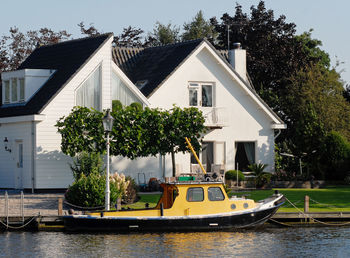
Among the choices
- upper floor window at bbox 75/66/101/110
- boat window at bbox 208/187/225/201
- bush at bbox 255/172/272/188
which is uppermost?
upper floor window at bbox 75/66/101/110

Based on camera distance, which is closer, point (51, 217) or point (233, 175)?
point (51, 217)

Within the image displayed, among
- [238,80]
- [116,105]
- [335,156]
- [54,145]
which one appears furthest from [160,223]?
[335,156]

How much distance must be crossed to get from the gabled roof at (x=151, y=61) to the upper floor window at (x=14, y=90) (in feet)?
21.7

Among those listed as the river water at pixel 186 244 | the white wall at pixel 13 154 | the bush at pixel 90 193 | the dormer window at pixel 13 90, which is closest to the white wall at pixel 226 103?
the dormer window at pixel 13 90

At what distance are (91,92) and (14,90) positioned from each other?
14.5 ft

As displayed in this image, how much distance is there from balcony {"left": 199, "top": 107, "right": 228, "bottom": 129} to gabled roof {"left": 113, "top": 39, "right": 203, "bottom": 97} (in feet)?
9.97

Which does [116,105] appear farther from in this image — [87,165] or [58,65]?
[87,165]

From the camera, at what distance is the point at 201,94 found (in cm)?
4756

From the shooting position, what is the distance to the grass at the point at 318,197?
34094 mm

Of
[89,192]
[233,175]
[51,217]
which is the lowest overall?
[51,217]

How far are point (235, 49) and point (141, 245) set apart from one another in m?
25.4

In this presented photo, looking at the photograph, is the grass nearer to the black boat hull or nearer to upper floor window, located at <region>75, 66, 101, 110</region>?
the black boat hull

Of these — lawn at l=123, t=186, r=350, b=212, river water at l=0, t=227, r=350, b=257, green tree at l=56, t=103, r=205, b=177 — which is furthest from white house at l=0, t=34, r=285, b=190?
river water at l=0, t=227, r=350, b=257

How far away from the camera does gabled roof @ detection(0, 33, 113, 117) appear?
41.7 meters
